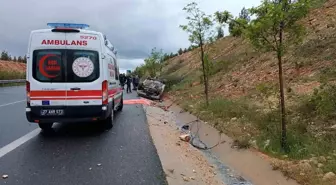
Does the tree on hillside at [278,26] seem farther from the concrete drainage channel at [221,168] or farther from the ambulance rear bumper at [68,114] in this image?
the ambulance rear bumper at [68,114]

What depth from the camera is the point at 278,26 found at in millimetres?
8062

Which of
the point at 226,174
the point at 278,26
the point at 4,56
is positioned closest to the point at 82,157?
the point at 226,174

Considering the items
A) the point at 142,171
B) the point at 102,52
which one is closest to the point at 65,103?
the point at 102,52

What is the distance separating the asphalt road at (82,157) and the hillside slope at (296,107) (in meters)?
2.90

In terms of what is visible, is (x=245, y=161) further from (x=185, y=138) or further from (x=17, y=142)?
(x=17, y=142)

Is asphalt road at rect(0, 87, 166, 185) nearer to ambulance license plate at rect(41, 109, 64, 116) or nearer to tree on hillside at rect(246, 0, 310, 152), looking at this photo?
ambulance license plate at rect(41, 109, 64, 116)

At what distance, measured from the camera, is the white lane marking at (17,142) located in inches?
305

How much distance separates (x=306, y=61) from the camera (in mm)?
17578

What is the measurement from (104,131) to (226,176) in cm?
413

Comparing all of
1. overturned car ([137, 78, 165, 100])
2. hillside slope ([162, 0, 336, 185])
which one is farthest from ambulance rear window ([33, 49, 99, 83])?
overturned car ([137, 78, 165, 100])

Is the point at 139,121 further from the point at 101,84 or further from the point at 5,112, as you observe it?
the point at 5,112

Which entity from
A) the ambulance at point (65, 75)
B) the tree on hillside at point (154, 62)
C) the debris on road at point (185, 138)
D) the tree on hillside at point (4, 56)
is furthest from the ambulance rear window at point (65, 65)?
the tree on hillside at point (4, 56)

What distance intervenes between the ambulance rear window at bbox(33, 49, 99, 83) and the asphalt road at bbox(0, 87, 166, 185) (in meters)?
1.58

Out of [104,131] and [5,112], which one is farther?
[5,112]
